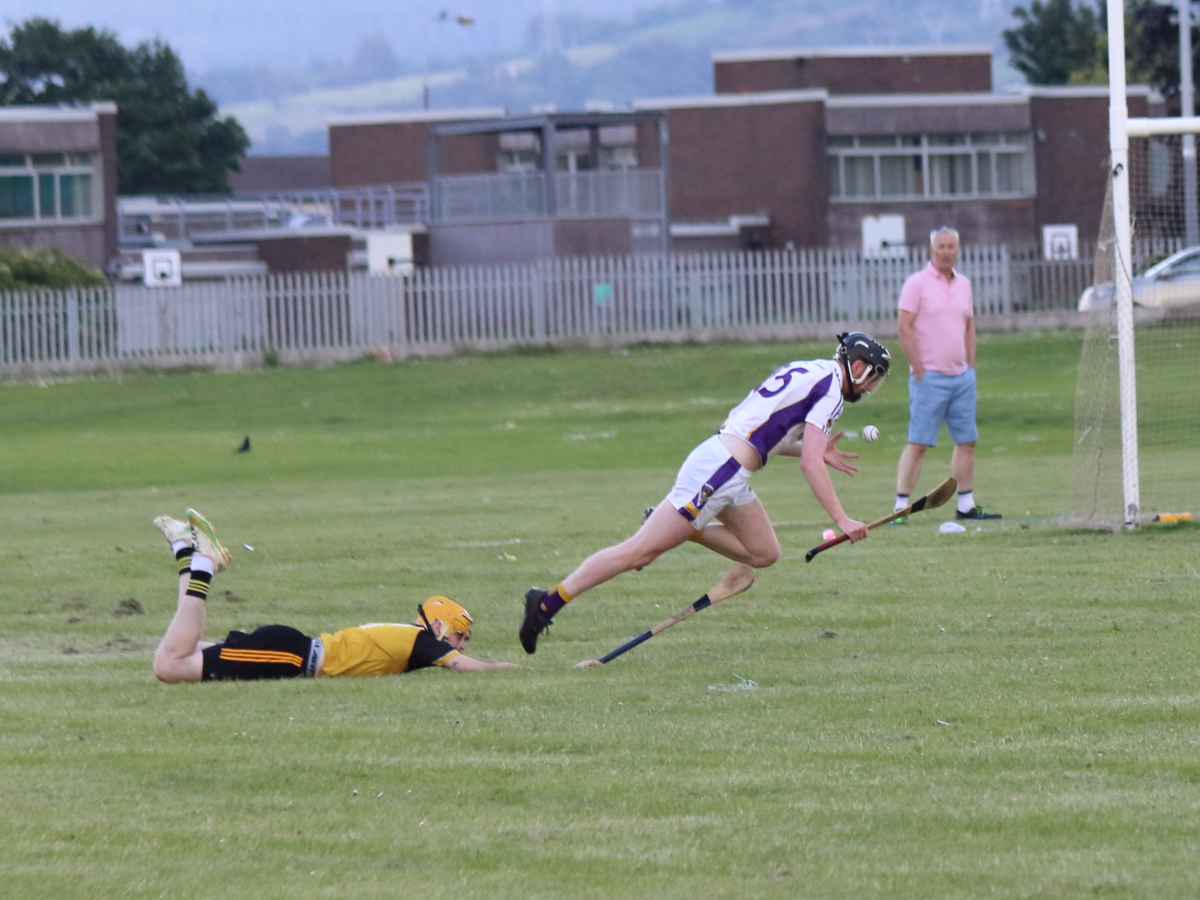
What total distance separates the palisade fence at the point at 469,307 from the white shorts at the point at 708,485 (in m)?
26.0

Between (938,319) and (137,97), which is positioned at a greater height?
(137,97)

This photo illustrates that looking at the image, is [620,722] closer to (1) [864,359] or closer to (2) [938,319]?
(1) [864,359]

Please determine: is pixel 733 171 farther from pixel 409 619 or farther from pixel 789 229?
pixel 409 619

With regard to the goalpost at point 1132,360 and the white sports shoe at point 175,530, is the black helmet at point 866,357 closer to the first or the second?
the white sports shoe at point 175,530

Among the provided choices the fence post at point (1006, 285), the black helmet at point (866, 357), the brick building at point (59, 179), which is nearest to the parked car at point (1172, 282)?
the black helmet at point (866, 357)

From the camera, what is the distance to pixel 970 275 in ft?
119

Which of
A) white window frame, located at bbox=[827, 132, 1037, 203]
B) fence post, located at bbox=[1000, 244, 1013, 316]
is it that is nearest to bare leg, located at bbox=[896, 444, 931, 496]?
fence post, located at bbox=[1000, 244, 1013, 316]

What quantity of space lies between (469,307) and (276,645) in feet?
87.1

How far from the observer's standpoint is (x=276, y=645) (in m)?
8.59

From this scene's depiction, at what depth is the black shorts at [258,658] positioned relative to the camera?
855 cm

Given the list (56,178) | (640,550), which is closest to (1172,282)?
(640,550)

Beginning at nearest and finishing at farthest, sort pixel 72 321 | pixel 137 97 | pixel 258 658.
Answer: pixel 258 658
pixel 72 321
pixel 137 97

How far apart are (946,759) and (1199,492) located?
1021 centimetres

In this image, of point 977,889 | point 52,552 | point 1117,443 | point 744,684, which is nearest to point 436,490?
point 52,552
